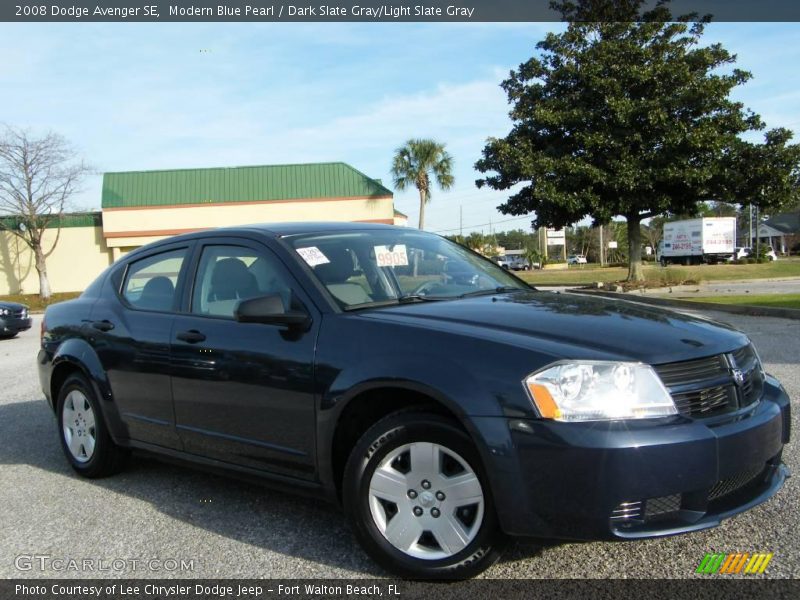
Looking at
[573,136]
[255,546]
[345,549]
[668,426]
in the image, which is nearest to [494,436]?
[668,426]

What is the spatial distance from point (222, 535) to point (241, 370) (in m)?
0.87

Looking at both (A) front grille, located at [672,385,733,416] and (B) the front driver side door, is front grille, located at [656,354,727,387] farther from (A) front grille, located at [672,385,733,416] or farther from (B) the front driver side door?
(B) the front driver side door

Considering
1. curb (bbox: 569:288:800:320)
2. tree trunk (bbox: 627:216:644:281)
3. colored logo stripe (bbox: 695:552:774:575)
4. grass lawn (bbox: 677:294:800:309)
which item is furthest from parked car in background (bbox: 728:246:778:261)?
colored logo stripe (bbox: 695:552:774:575)

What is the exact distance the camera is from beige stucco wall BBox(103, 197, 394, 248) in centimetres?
4066

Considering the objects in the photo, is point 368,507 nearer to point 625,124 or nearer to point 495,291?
point 495,291

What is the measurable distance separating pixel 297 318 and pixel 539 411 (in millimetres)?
1296

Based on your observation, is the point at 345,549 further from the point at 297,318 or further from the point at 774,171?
the point at 774,171

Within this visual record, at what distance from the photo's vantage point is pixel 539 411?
2.67 m

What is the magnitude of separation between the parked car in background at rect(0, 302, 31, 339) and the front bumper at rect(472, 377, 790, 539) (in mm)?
16537

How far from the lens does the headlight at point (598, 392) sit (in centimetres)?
265

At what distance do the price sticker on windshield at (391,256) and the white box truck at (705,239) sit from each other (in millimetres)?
54140

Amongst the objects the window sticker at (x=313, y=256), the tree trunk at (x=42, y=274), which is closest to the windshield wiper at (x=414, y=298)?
the window sticker at (x=313, y=256)

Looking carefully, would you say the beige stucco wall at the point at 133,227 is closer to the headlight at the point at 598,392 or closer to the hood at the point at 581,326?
the hood at the point at 581,326

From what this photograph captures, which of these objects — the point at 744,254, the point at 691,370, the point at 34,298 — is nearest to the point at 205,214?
the point at 34,298
